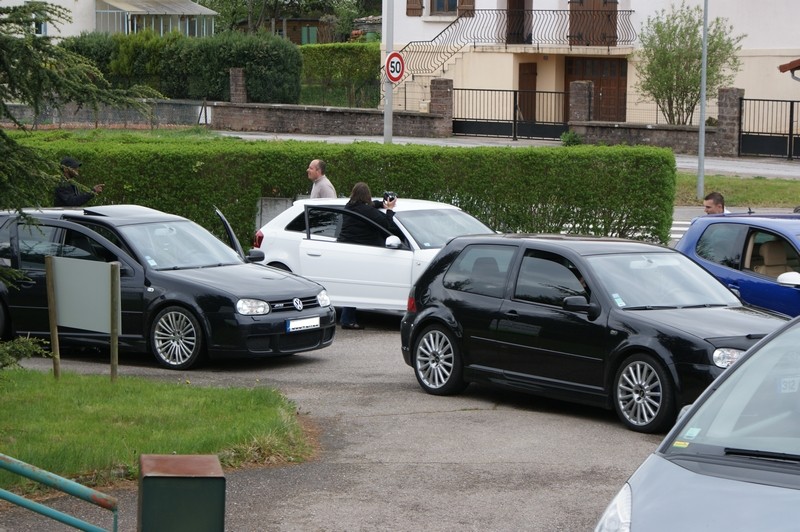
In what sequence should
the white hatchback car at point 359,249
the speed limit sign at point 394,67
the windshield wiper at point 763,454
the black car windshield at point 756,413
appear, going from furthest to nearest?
the speed limit sign at point 394,67, the white hatchback car at point 359,249, the black car windshield at point 756,413, the windshield wiper at point 763,454

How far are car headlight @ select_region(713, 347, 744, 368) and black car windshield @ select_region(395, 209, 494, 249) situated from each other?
657 cm

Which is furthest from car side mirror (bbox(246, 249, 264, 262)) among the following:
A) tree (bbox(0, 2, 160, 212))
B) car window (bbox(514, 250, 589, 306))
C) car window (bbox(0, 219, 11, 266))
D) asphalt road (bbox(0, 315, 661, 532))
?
tree (bbox(0, 2, 160, 212))

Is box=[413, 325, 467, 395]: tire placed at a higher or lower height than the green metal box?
lower

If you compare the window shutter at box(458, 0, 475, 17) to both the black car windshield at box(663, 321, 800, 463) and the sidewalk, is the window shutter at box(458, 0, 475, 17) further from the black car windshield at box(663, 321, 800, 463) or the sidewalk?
the black car windshield at box(663, 321, 800, 463)

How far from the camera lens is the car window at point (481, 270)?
1173cm

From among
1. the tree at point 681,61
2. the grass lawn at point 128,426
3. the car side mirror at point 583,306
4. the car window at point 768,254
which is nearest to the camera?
the grass lawn at point 128,426

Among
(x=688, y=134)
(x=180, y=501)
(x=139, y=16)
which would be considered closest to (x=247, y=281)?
(x=180, y=501)

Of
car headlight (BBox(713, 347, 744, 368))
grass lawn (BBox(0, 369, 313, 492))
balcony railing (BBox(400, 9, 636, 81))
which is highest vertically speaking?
balcony railing (BBox(400, 9, 636, 81))

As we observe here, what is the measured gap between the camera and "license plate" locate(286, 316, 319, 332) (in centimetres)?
1360

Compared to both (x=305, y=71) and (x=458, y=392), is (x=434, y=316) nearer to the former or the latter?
(x=458, y=392)

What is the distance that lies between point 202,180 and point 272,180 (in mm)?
1065

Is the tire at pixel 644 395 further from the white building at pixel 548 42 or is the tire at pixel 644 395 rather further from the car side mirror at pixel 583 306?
the white building at pixel 548 42

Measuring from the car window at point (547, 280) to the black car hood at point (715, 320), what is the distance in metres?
0.69

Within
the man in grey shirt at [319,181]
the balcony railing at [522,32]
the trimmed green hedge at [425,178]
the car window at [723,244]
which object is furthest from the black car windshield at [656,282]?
the balcony railing at [522,32]
